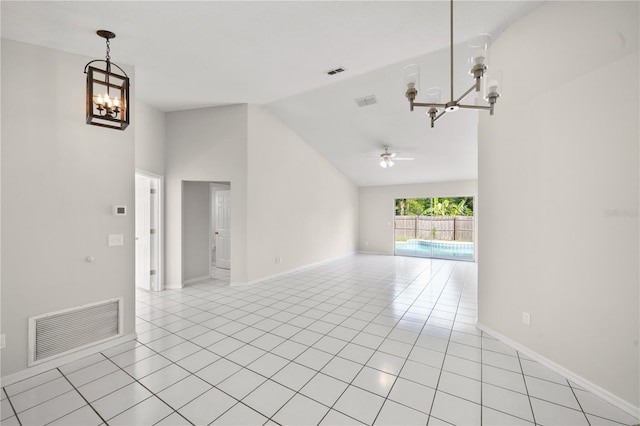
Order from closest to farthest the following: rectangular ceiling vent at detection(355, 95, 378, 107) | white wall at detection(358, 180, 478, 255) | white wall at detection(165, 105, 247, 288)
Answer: rectangular ceiling vent at detection(355, 95, 378, 107) < white wall at detection(165, 105, 247, 288) < white wall at detection(358, 180, 478, 255)

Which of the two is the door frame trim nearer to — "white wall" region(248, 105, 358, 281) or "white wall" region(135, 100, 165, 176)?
"white wall" region(135, 100, 165, 176)

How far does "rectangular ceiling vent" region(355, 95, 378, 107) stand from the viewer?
178 inches

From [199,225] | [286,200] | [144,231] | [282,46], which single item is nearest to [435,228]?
[286,200]

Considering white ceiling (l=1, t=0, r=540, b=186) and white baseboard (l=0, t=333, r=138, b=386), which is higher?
white ceiling (l=1, t=0, r=540, b=186)

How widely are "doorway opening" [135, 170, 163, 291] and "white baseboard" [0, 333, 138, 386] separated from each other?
2.04 metres

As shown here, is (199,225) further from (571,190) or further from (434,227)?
(434,227)

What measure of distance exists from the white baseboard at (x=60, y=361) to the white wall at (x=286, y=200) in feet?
7.80

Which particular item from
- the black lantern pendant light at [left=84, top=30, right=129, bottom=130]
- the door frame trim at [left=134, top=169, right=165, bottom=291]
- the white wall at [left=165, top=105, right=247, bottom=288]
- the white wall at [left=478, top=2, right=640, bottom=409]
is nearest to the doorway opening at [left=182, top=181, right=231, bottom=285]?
the white wall at [left=165, top=105, right=247, bottom=288]

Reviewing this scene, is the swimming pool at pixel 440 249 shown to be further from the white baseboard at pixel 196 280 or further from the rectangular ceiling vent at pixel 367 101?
the white baseboard at pixel 196 280

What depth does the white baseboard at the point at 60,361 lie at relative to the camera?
219cm

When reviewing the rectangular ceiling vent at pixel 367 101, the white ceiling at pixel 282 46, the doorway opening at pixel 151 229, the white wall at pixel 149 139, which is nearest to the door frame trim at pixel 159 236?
the doorway opening at pixel 151 229

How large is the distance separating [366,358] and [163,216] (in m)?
4.27

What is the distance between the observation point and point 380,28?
2.76m

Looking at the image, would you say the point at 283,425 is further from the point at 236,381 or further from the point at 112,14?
the point at 112,14
